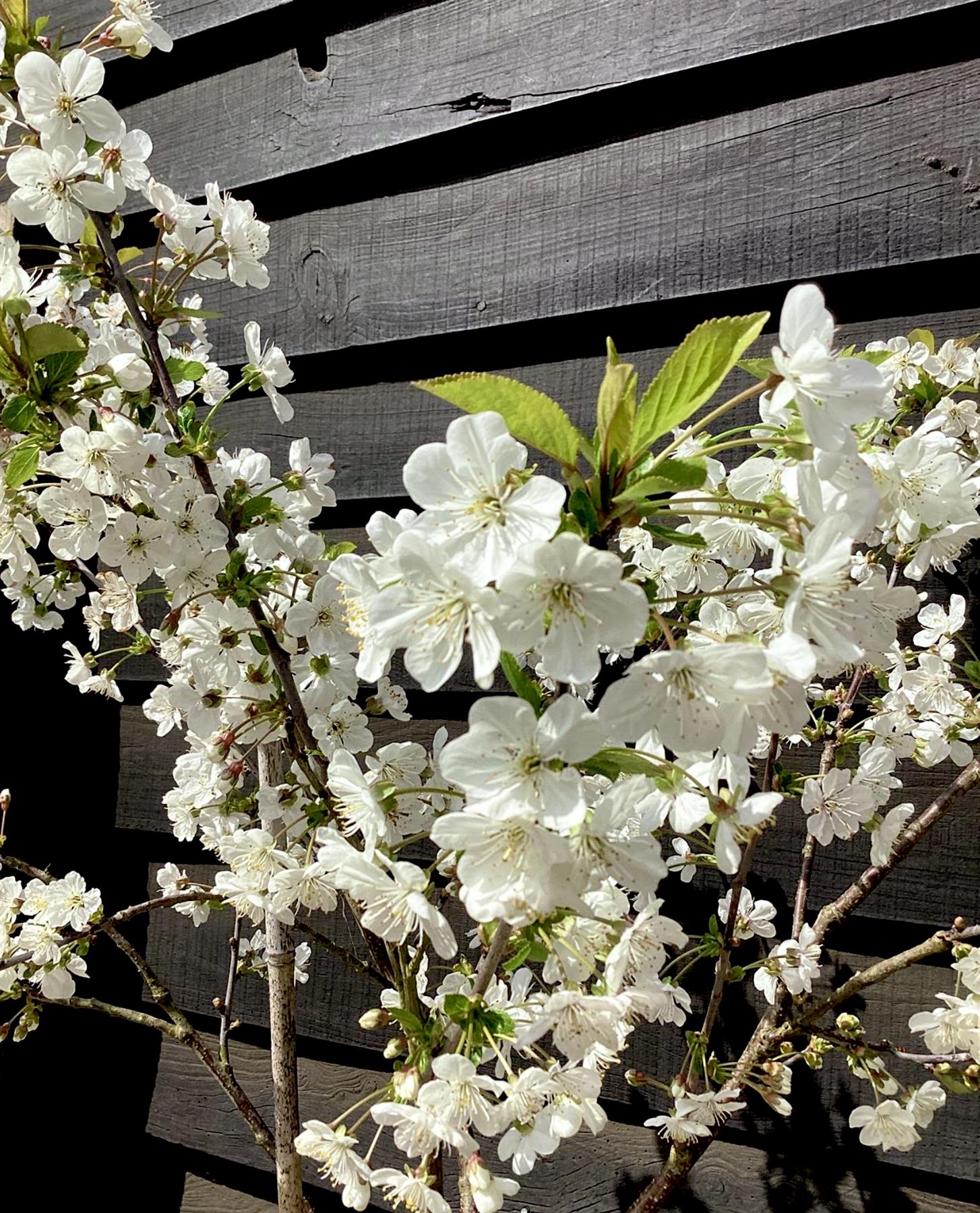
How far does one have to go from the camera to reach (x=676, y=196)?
111 cm

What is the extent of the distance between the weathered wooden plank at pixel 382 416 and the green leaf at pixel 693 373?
2.17 feet

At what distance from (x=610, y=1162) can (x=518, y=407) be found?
1053 mm

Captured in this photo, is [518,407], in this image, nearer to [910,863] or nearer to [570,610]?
[570,610]

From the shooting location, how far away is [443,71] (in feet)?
4.02

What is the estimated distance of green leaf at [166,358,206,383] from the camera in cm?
76

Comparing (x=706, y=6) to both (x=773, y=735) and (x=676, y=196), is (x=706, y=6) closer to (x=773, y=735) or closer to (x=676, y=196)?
(x=676, y=196)

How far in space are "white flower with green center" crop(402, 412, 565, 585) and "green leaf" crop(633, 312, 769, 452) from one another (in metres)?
0.07

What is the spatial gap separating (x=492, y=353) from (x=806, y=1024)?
89 centimetres

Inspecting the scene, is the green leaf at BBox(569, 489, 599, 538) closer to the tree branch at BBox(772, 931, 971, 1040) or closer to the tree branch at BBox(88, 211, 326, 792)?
the tree branch at BBox(88, 211, 326, 792)

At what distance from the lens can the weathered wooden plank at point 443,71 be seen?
3.45ft

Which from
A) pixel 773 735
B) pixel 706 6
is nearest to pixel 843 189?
pixel 706 6

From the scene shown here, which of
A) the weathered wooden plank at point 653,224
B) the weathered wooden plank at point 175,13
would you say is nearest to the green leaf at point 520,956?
the weathered wooden plank at point 653,224

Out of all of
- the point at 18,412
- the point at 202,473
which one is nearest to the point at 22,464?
the point at 18,412

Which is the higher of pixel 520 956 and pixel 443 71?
pixel 443 71
